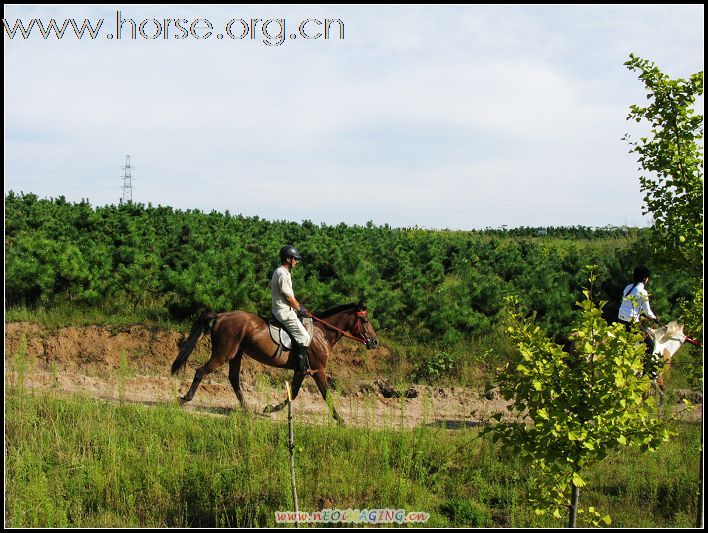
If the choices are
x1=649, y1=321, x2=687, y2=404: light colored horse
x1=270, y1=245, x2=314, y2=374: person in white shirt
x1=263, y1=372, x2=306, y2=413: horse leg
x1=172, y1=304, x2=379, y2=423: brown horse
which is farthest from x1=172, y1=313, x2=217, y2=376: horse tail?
x1=649, y1=321, x2=687, y2=404: light colored horse

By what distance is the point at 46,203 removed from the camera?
1339 inches

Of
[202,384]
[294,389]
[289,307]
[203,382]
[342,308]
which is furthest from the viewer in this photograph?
[203,382]

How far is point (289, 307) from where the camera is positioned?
11055 mm

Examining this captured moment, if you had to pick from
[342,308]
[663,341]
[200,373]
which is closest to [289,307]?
[342,308]

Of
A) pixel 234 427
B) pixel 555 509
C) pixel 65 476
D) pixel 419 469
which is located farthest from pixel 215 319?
pixel 555 509

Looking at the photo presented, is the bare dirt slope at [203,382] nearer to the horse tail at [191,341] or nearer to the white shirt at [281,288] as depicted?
the horse tail at [191,341]

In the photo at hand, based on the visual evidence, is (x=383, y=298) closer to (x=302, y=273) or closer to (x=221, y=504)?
(x=302, y=273)

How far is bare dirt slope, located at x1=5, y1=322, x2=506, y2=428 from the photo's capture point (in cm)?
1193

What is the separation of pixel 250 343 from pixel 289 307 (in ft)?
3.11

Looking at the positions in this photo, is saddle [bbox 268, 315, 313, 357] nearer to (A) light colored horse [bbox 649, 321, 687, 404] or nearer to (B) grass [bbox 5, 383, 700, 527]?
(B) grass [bbox 5, 383, 700, 527]

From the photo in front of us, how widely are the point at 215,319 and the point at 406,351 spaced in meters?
6.08
